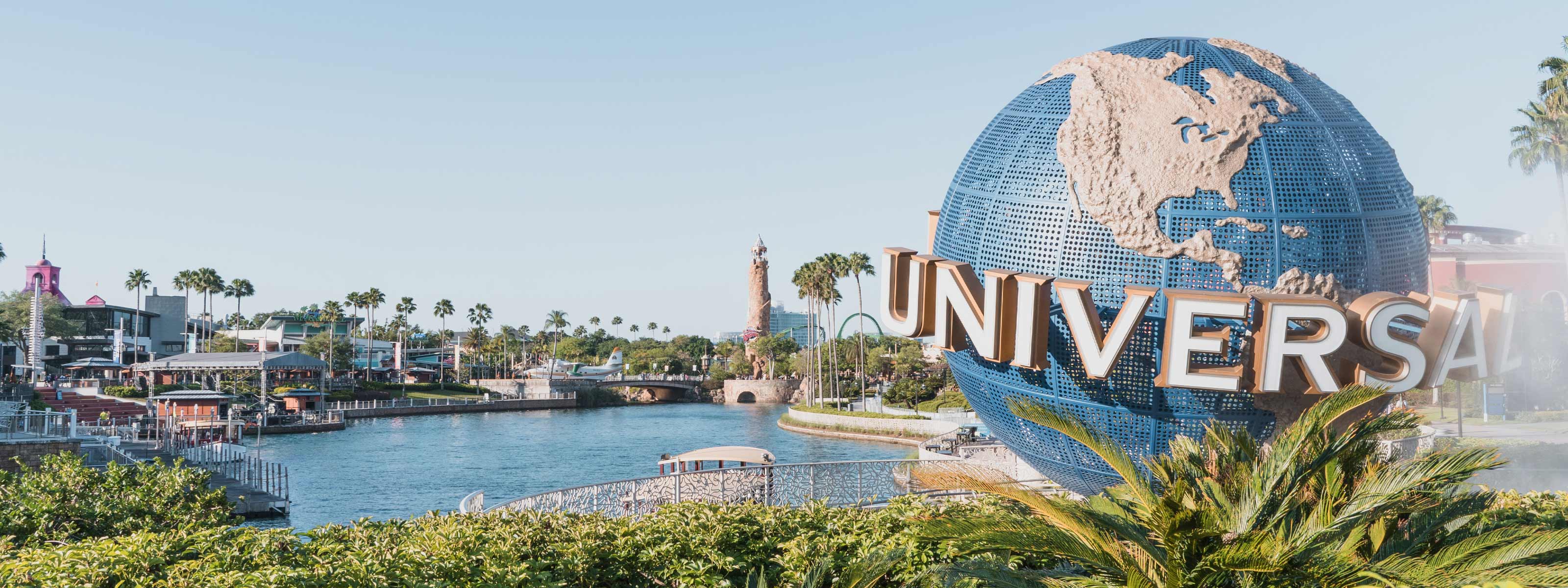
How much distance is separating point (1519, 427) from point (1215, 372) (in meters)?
33.4

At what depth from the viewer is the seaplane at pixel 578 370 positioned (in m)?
121

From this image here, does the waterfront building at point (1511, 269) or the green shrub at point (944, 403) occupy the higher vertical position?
the waterfront building at point (1511, 269)

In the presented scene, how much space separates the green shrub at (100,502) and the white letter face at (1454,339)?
14724 mm

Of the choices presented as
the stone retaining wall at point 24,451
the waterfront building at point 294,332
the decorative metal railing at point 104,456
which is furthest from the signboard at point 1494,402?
the waterfront building at point 294,332

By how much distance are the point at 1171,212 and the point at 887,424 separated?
49188mm

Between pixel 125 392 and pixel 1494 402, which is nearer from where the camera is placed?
pixel 1494 402

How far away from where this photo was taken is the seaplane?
121 metres

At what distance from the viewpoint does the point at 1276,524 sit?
9.01 meters

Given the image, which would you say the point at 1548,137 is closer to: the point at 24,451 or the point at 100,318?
the point at 24,451

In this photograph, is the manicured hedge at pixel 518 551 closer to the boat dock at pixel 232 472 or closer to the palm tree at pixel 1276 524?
the palm tree at pixel 1276 524

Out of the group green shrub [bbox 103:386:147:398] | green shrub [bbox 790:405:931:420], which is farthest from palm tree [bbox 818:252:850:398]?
green shrub [bbox 103:386:147:398]

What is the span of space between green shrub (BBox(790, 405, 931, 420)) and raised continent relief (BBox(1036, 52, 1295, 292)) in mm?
47556

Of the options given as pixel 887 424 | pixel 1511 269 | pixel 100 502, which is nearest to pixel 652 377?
pixel 887 424

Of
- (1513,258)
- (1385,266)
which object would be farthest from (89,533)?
(1513,258)
